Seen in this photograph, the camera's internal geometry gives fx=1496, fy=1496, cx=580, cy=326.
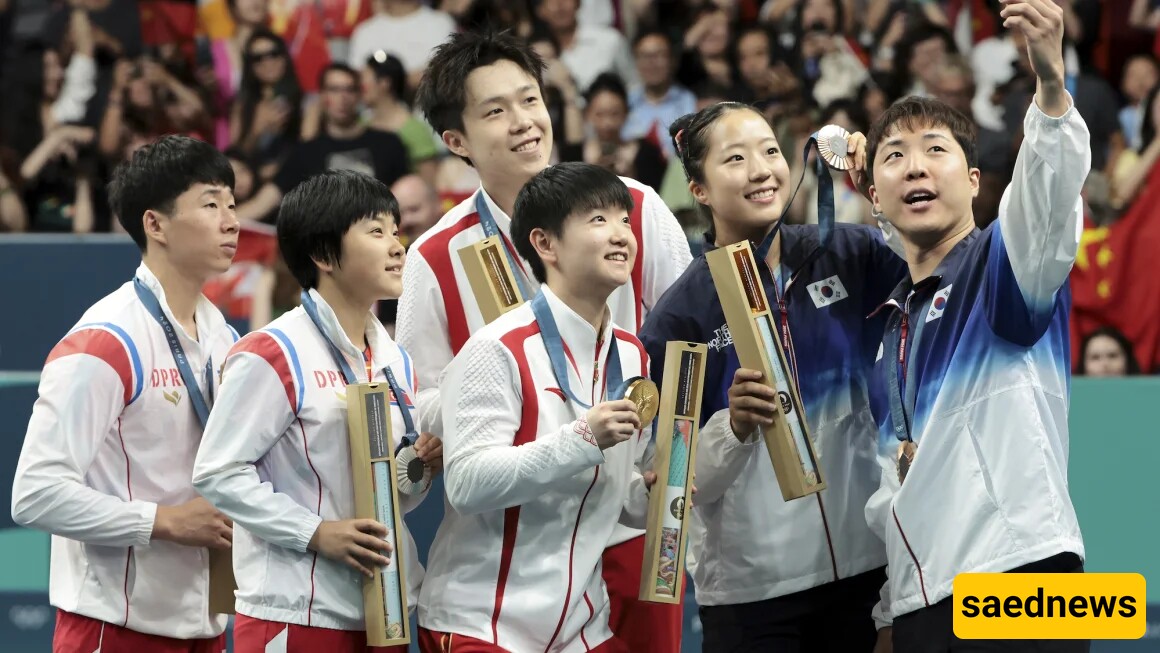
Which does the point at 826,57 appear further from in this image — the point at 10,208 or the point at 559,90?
the point at 10,208

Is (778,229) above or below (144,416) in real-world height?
above

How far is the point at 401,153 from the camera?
8.30m

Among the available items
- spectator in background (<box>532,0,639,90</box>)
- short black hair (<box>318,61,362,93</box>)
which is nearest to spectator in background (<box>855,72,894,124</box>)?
spectator in background (<box>532,0,639,90</box>)

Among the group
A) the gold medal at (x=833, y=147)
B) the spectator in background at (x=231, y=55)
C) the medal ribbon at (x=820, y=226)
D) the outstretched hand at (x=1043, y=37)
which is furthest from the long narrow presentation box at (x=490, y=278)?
the spectator in background at (x=231, y=55)

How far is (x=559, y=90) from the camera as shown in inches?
340

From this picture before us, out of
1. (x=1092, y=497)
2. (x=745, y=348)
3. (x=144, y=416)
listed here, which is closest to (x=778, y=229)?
(x=745, y=348)

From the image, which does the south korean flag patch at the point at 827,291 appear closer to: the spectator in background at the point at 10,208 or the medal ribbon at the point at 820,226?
the medal ribbon at the point at 820,226

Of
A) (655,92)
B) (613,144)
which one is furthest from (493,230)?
(655,92)

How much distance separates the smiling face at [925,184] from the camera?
361 cm

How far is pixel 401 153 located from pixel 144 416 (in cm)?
458

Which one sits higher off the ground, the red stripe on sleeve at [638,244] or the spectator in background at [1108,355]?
the red stripe on sleeve at [638,244]

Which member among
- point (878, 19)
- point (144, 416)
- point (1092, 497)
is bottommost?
point (1092, 497)

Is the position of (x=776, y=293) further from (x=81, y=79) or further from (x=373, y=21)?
(x=81, y=79)

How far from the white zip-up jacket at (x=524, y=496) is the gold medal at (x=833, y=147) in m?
0.77
